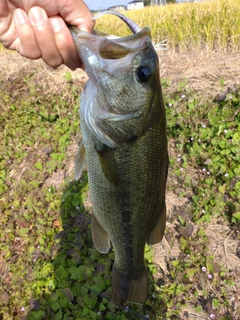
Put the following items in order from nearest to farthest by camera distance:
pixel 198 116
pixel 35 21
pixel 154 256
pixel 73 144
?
pixel 35 21 → pixel 154 256 → pixel 198 116 → pixel 73 144

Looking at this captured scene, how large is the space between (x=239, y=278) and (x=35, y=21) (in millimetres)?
3034

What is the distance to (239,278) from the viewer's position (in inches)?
124

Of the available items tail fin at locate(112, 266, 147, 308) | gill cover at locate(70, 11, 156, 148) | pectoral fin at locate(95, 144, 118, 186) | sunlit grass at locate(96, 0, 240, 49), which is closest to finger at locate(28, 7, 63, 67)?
gill cover at locate(70, 11, 156, 148)

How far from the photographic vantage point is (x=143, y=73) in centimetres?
143

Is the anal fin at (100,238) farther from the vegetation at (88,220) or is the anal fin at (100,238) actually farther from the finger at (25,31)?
the vegetation at (88,220)

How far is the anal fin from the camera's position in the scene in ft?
6.31

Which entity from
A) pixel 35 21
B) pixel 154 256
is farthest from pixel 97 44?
pixel 154 256

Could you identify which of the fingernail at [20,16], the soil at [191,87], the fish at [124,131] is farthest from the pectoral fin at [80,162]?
the soil at [191,87]

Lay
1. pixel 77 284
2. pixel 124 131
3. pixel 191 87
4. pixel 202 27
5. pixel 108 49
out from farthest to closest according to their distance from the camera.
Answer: pixel 202 27, pixel 191 87, pixel 77 284, pixel 124 131, pixel 108 49

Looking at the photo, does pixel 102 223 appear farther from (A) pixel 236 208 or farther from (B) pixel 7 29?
(A) pixel 236 208

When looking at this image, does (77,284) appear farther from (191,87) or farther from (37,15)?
(191,87)

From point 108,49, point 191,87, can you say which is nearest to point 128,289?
point 108,49

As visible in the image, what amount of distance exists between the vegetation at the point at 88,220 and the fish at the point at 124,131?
5.33ft

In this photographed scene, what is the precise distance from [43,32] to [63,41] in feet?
0.36
